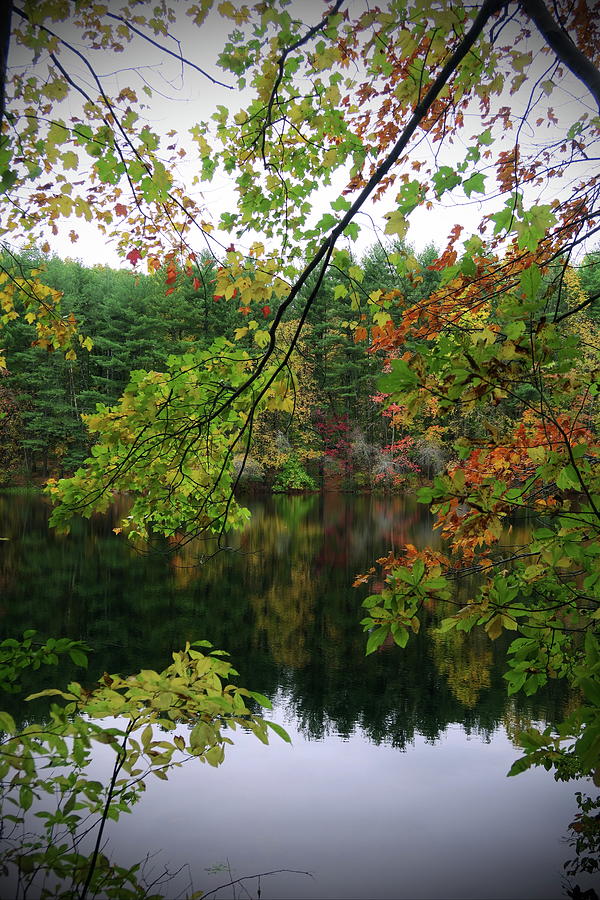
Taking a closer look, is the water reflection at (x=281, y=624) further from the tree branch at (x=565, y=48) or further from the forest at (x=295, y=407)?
the tree branch at (x=565, y=48)

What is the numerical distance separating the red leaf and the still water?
2.25 metres

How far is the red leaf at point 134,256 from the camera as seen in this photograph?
420 centimetres

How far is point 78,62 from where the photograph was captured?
2.70 meters

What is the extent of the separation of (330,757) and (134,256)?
16.5ft

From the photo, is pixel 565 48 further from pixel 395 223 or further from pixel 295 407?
pixel 295 407

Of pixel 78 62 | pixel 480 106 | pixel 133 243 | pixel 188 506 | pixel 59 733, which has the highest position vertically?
pixel 480 106

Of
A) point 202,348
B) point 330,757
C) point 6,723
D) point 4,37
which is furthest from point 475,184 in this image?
point 202,348

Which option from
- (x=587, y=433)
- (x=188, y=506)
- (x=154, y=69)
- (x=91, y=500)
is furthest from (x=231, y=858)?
(x=154, y=69)

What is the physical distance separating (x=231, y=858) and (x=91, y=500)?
9.66 feet

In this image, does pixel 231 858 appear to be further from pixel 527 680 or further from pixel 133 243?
pixel 133 243

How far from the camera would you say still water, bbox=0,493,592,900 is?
4082 millimetres

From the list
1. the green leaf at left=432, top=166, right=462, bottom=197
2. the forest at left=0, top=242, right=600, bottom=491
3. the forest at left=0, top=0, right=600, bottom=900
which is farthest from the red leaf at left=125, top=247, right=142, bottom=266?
the forest at left=0, top=242, right=600, bottom=491

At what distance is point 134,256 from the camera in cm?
423

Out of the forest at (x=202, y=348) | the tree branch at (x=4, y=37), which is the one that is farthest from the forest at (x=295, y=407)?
the forest at (x=202, y=348)
